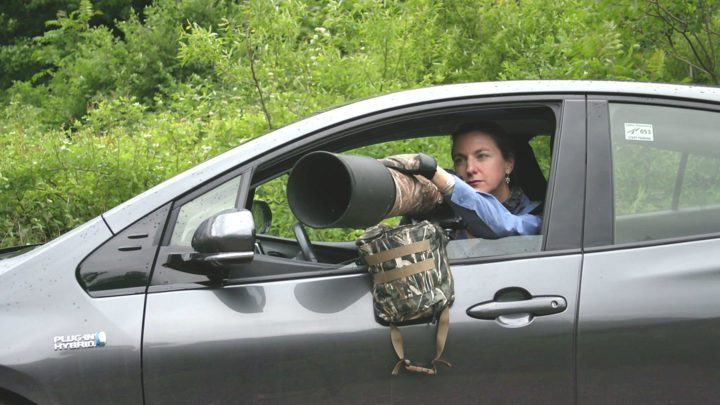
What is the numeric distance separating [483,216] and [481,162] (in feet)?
1.90

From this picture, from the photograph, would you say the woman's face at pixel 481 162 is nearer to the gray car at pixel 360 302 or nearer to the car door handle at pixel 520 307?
the gray car at pixel 360 302

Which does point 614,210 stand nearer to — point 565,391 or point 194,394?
point 565,391

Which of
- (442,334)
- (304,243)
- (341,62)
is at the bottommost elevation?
(442,334)

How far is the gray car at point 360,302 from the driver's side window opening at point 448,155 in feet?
0.09

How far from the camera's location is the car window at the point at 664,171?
120 inches

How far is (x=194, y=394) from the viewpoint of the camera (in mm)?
2787

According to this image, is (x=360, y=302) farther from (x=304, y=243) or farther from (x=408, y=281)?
(x=304, y=243)

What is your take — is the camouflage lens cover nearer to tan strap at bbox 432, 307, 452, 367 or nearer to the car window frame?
tan strap at bbox 432, 307, 452, 367

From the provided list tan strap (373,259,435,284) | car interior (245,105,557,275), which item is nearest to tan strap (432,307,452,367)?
tan strap (373,259,435,284)

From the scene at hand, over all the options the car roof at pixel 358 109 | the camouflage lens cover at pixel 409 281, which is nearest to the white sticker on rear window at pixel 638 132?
the car roof at pixel 358 109

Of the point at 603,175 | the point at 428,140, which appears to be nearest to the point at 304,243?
the point at 603,175

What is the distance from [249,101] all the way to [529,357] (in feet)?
17.3

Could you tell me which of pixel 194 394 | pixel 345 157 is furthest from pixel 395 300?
pixel 194 394

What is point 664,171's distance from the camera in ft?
10.3
